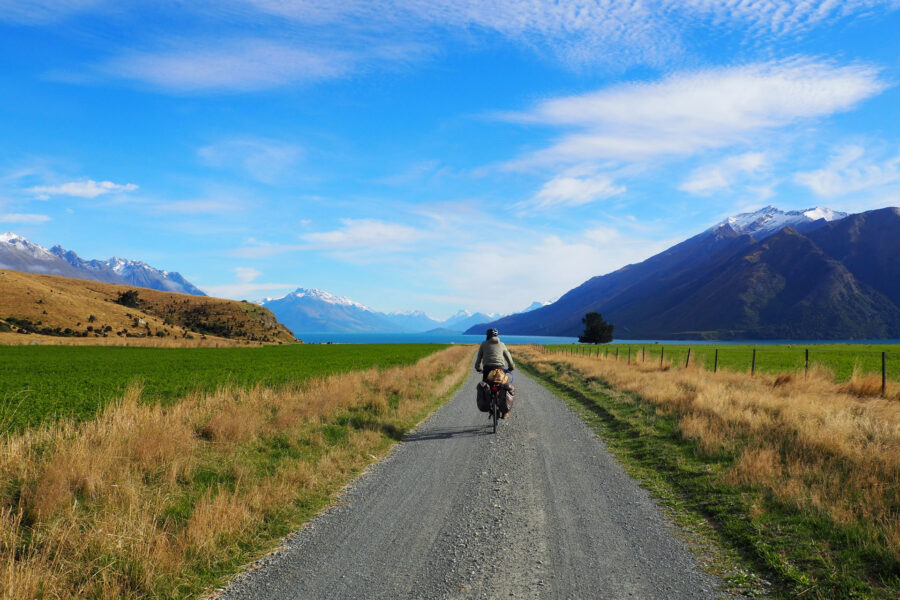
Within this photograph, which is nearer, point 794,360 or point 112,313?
point 794,360

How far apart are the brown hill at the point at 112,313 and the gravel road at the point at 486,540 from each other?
88.9 metres

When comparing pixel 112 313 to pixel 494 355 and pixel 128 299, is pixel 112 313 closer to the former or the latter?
pixel 128 299

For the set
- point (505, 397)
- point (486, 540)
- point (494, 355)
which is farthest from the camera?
point (494, 355)

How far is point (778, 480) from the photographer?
8.15 m

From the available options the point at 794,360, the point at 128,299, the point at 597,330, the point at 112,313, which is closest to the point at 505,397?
the point at 794,360

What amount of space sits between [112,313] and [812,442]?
4407 inches

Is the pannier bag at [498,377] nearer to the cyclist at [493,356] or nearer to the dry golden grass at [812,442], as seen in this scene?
the cyclist at [493,356]

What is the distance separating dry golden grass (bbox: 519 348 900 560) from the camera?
6.96 m

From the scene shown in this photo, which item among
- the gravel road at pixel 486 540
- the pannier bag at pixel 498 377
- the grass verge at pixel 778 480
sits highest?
the pannier bag at pixel 498 377

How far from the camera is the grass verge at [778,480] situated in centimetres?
538

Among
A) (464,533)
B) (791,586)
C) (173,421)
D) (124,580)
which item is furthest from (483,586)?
(173,421)

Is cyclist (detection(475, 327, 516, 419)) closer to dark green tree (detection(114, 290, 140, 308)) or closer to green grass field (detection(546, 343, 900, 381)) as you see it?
green grass field (detection(546, 343, 900, 381))

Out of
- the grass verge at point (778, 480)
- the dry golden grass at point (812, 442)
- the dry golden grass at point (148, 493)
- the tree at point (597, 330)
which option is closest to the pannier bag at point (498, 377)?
the grass verge at point (778, 480)

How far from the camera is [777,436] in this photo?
11.0m
